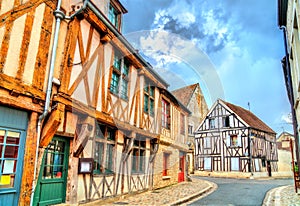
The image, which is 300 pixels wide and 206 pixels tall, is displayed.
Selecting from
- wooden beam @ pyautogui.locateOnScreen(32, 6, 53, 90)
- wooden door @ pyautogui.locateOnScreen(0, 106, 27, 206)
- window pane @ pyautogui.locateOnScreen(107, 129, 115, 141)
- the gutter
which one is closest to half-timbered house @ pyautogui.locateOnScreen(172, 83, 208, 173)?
the gutter

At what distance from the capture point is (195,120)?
22.1 metres

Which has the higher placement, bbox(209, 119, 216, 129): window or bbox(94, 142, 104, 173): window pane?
bbox(209, 119, 216, 129): window

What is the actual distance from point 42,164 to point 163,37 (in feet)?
14.4

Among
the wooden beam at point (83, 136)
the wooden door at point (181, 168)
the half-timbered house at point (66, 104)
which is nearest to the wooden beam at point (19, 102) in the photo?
the half-timbered house at point (66, 104)

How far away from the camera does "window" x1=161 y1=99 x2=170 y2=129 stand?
979 cm

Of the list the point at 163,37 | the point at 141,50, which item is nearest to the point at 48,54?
the point at 163,37

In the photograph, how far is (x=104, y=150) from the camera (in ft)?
19.1

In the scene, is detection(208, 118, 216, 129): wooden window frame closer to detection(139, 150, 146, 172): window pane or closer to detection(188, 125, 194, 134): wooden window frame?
detection(188, 125, 194, 134): wooden window frame

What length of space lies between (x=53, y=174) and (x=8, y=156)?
1122 millimetres

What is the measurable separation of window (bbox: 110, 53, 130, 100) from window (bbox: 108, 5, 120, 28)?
3.66 feet

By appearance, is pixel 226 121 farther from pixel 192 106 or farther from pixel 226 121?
pixel 192 106

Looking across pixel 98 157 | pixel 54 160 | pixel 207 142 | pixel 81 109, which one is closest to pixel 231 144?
pixel 207 142

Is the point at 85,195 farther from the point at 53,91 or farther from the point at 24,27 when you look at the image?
→ the point at 24,27

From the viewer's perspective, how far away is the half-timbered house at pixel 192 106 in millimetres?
19141
